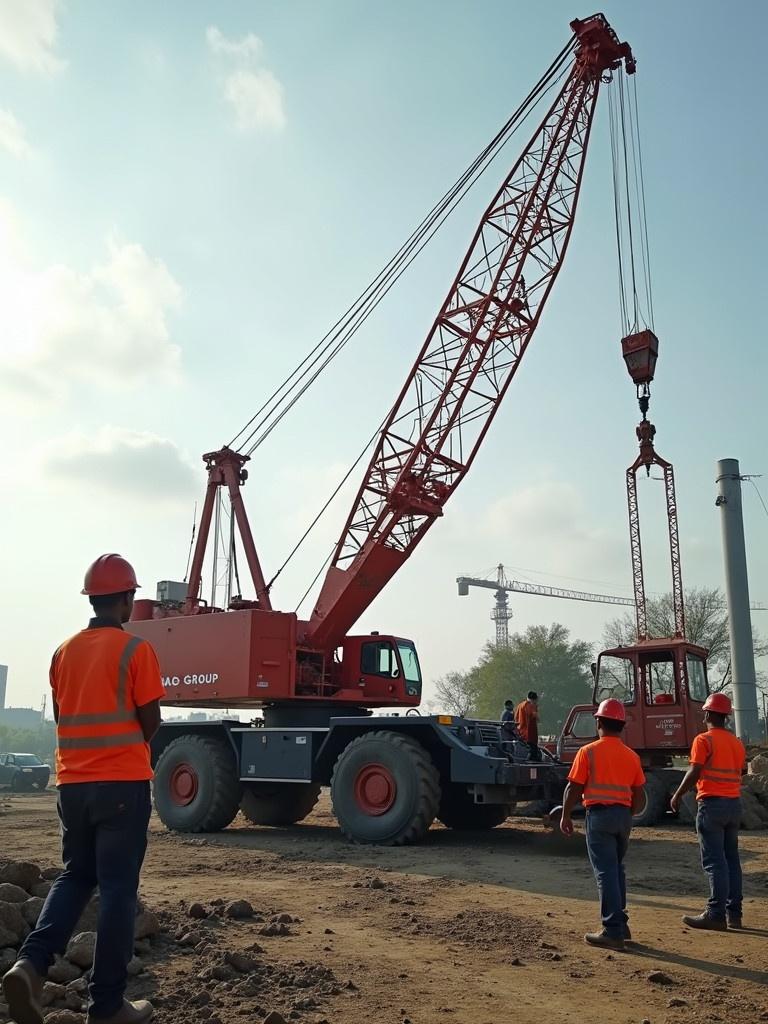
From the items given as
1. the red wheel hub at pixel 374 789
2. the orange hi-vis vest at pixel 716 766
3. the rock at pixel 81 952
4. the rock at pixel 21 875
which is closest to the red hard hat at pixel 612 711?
the orange hi-vis vest at pixel 716 766

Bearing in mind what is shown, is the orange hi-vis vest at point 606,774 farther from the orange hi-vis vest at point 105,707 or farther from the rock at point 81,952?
the orange hi-vis vest at point 105,707

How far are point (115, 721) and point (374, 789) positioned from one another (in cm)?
825

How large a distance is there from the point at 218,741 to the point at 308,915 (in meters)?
7.05

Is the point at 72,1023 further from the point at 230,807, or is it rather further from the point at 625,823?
the point at 230,807

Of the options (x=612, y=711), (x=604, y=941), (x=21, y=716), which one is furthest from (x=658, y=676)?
(x=21, y=716)

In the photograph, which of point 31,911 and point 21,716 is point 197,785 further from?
point 21,716

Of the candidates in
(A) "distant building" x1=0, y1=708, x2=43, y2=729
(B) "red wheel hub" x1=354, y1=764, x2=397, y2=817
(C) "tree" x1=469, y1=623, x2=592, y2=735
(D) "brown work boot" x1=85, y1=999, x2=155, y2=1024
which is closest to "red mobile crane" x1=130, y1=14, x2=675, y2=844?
(B) "red wheel hub" x1=354, y1=764, x2=397, y2=817

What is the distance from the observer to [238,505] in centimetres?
1741

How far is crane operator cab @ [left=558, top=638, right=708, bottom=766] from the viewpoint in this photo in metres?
15.0

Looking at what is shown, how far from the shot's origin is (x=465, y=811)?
13.3 m

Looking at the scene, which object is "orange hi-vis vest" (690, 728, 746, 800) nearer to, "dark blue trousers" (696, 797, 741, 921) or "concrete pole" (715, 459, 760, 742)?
"dark blue trousers" (696, 797, 741, 921)

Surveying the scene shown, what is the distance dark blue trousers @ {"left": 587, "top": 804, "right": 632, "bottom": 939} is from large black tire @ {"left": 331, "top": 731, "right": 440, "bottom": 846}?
5.01 m

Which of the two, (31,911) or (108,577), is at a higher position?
(108,577)

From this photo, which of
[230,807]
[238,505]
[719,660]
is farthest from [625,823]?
[719,660]
